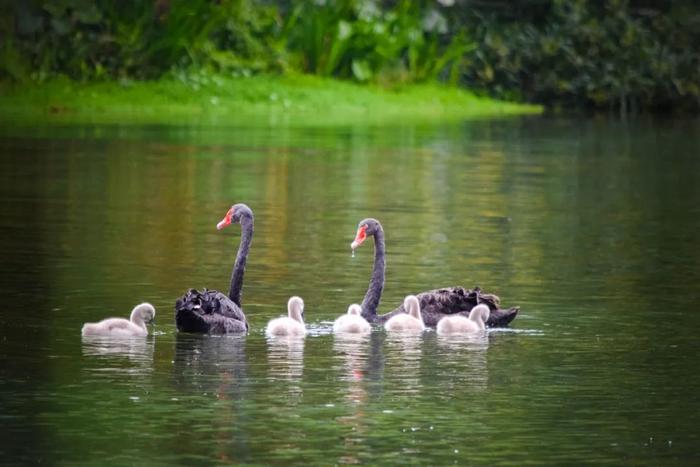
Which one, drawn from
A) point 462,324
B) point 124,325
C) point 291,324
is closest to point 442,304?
point 462,324

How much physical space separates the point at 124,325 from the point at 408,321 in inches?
69.7

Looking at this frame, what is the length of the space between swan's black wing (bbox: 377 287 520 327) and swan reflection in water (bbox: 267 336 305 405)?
1041 mm

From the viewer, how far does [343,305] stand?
1405 centimetres

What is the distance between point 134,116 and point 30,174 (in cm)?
1240

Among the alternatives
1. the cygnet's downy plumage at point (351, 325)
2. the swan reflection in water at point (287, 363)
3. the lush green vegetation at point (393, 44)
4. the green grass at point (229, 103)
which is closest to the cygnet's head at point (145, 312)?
the swan reflection in water at point (287, 363)

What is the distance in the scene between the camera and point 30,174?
24.5 meters

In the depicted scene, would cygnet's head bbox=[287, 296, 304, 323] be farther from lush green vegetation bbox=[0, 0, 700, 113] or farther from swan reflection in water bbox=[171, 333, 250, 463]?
lush green vegetation bbox=[0, 0, 700, 113]

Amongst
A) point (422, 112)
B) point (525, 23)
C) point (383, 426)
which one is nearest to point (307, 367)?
point (383, 426)

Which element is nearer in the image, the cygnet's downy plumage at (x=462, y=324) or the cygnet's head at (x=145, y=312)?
the cygnet's head at (x=145, y=312)

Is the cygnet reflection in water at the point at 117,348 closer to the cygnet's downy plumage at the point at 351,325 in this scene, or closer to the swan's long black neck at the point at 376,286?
the cygnet's downy plumage at the point at 351,325

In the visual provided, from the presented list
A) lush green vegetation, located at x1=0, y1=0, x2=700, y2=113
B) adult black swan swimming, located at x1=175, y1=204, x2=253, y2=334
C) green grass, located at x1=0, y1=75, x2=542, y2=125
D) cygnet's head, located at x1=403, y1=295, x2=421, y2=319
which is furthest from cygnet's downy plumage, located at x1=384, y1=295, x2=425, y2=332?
lush green vegetation, located at x1=0, y1=0, x2=700, y2=113

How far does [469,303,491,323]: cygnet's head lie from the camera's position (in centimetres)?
1295

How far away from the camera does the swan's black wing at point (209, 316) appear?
12414 mm

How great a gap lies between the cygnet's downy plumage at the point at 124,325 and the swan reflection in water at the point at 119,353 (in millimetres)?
30
